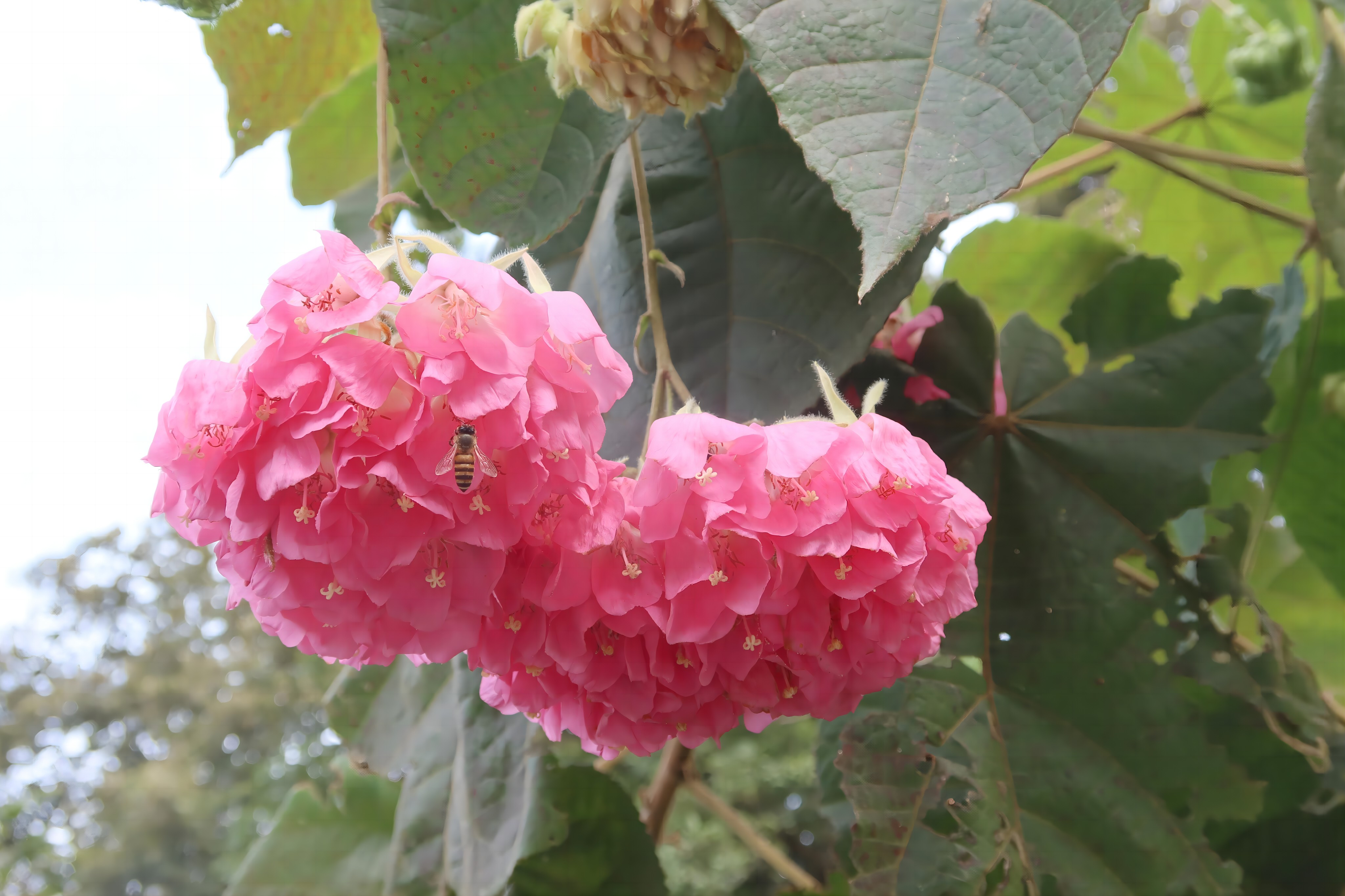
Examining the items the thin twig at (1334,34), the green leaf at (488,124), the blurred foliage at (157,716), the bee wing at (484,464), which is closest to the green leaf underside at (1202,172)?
the thin twig at (1334,34)

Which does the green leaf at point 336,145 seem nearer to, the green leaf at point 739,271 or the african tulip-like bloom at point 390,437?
the green leaf at point 739,271

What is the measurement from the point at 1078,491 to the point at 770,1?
0.44m

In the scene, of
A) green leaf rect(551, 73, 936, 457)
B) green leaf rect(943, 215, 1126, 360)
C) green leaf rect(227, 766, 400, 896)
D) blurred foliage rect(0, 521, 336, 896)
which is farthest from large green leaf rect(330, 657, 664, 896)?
blurred foliage rect(0, 521, 336, 896)

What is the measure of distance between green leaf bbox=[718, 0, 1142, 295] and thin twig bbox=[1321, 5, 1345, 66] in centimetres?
39

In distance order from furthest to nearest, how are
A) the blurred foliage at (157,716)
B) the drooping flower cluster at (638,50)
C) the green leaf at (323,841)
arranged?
the blurred foliage at (157,716), the green leaf at (323,841), the drooping flower cluster at (638,50)

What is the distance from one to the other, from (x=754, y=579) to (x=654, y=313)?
18 cm

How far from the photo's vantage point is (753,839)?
86 cm

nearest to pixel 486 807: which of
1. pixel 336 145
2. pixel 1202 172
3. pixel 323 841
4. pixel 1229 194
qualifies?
pixel 323 841

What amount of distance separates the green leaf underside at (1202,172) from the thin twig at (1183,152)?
8.6 inches

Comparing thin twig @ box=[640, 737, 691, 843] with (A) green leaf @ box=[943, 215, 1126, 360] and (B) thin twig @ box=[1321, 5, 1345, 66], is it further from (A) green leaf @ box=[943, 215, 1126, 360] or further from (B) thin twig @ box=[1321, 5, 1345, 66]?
(B) thin twig @ box=[1321, 5, 1345, 66]

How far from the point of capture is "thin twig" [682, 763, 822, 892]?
0.83 m

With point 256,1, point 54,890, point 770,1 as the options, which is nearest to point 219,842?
point 54,890

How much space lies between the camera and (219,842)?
520 cm

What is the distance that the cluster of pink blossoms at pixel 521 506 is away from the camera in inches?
12.8
